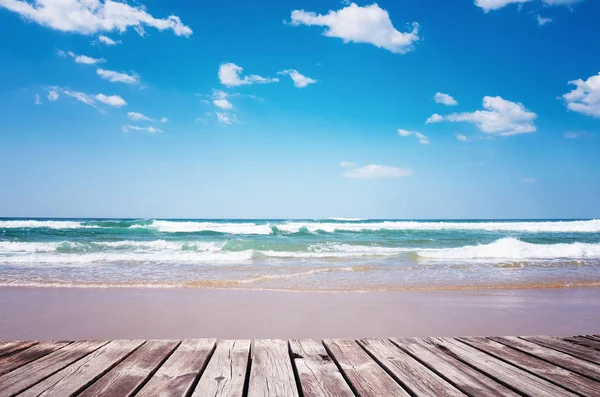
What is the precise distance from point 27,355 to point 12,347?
0.30m

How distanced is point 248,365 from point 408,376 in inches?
39.1

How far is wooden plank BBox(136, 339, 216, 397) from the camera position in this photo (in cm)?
197

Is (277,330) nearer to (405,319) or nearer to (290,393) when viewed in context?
(405,319)

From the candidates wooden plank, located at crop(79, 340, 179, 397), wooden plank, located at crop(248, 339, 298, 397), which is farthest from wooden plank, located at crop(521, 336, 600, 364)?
wooden plank, located at crop(79, 340, 179, 397)

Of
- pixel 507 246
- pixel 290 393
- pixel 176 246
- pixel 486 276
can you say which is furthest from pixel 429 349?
pixel 176 246

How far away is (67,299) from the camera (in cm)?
705

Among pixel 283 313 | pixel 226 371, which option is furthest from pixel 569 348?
pixel 283 313

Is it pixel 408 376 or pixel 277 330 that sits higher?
pixel 408 376

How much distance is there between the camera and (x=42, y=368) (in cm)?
230

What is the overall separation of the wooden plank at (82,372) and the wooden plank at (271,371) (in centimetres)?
90

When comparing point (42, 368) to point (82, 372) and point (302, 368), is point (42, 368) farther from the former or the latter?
point (302, 368)

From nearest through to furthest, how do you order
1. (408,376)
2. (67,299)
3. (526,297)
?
(408,376) → (67,299) → (526,297)

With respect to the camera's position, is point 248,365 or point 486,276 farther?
point 486,276

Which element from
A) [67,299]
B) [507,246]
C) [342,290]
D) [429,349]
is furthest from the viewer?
[507,246]
